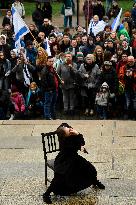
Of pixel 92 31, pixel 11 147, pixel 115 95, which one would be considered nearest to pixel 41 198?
pixel 11 147

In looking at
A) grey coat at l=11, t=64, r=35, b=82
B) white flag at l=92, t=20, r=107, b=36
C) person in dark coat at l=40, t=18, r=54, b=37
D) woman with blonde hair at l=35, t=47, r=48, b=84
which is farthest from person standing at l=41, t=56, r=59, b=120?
white flag at l=92, t=20, r=107, b=36

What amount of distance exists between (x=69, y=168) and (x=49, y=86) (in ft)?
17.7

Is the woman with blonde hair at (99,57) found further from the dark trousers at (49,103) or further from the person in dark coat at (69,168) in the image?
the person in dark coat at (69,168)

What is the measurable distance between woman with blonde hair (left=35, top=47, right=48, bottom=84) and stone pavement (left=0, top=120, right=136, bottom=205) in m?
1.67

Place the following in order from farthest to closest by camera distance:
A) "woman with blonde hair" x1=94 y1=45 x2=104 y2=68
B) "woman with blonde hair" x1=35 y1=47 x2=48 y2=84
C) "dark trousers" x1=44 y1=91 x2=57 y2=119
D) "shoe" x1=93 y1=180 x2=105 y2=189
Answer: "woman with blonde hair" x1=94 y1=45 x2=104 y2=68 < "woman with blonde hair" x1=35 y1=47 x2=48 y2=84 < "dark trousers" x1=44 y1=91 x2=57 y2=119 < "shoe" x1=93 y1=180 x2=105 y2=189

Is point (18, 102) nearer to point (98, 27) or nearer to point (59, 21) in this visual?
point (98, 27)

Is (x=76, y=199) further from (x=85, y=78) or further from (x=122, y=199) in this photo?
(x=85, y=78)

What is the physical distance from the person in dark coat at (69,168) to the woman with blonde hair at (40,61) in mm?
5789

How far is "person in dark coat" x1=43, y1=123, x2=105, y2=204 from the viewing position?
9.88 meters

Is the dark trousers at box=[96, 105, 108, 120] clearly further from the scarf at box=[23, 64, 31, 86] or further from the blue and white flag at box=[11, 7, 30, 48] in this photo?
the blue and white flag at box=[11, 7, 30, 48]

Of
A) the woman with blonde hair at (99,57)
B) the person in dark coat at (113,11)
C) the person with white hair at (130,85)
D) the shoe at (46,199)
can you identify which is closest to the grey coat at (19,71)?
the woman with blonde hair at (99,57)

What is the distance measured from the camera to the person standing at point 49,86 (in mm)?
15000

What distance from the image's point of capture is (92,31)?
1912cm

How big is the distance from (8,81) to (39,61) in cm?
93
